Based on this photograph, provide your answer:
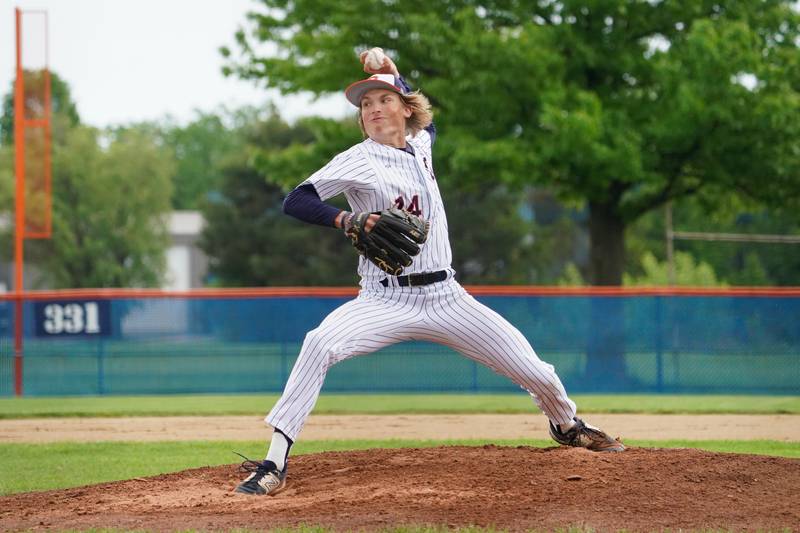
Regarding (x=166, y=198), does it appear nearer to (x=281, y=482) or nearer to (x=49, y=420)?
(x=49, y=420)

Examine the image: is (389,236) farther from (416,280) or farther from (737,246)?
(737,246)

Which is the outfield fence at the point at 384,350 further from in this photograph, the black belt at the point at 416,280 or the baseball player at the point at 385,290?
the black belt at the point at 416,280

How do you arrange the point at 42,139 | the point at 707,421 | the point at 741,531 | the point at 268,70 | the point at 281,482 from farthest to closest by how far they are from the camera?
the point at 268,70 → the point at 42,139 → the point at 707,421 → the point at 281,482 → the point at 741,531

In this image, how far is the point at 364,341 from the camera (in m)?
5.30

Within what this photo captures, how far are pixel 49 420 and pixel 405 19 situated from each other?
29.7ft

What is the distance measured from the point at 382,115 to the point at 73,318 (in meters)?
Answer: 9.76

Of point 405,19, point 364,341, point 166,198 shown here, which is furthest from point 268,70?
point 166,198

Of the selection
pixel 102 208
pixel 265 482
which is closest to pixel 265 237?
pixel 102 208

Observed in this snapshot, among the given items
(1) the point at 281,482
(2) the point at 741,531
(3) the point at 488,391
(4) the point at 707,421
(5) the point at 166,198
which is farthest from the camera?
(5) the point at 166,198

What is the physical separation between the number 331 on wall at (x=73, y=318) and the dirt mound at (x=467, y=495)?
868cm

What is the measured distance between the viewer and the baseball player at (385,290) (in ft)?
17.0

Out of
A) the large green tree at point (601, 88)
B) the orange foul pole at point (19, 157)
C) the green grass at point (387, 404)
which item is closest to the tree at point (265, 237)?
the large green tree at point (601, 88)

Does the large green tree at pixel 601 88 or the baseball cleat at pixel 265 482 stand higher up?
the large green tree at pixel 601 88

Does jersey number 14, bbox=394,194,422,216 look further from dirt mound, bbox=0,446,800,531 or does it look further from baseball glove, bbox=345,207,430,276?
dirt mound, bbox=0,446,800,531
